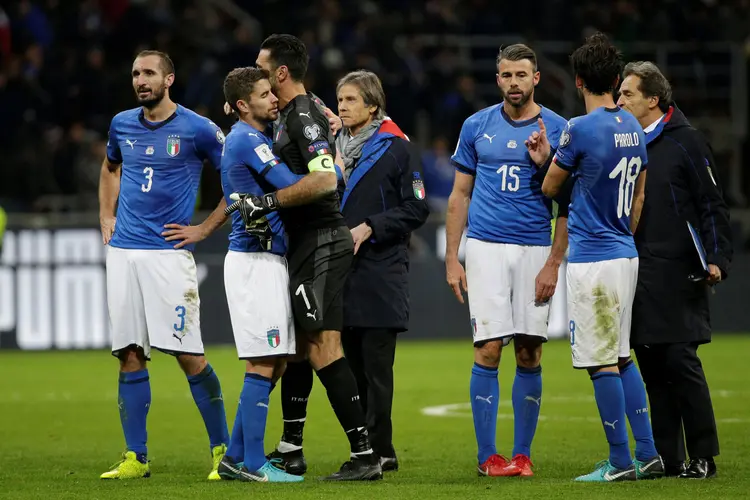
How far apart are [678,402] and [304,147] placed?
2.55m

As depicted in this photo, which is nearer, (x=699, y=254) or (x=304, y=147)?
(x=304, y=147)

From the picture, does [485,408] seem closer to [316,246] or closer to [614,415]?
[614,415]

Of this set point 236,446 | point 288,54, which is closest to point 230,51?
point 288,54

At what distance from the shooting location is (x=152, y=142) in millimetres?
7613

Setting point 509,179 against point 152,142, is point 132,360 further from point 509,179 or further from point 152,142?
point 509,179

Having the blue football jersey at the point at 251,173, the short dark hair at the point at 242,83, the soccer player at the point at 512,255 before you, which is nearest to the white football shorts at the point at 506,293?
the soccer player at the point at 512,255

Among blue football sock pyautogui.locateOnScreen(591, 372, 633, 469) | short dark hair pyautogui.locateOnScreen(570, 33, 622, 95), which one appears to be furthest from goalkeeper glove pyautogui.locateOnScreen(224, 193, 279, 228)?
blue football sock pyautogui.locateOnScreen(591, 372, 633, 469)

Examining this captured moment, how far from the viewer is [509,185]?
7504mm

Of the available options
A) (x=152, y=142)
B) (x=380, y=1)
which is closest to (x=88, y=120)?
(x=380, y=1)

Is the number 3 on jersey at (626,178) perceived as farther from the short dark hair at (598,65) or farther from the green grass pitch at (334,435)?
the green grass pitch at (334,435)

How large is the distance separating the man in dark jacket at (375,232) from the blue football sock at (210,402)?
891mm

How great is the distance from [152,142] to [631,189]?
111 inches

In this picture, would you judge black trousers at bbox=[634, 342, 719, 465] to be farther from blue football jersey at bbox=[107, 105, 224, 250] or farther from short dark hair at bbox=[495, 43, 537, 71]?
blue football jersey at bbox=[107, 105, 224, 250]

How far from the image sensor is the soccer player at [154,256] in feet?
24.6
